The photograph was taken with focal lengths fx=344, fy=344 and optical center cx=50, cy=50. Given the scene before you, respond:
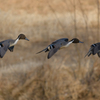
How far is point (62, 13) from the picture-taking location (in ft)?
16.5

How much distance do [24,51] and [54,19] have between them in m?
0.67

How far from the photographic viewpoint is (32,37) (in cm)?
454

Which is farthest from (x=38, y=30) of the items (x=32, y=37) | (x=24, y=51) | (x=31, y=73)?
(x=31, y=73)

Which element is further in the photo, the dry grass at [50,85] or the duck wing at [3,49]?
the dry grass at [50,85]

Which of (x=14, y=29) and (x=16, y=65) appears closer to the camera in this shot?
(x=16, y=65)

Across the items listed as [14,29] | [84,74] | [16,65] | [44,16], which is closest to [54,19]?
[44,16]

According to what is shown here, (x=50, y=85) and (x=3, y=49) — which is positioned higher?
(x=3, y=49)

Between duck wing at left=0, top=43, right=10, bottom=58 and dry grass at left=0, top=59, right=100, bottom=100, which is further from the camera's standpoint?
dry grass at left=0, top=59, right=100, bottom=100

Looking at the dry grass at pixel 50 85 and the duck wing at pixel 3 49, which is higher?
the duck wing at pixel 3 49

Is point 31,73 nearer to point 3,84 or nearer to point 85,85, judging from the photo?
point 3,84

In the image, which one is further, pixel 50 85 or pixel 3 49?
pixel 50 85

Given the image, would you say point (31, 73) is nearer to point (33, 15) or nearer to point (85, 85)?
point (85, 85)

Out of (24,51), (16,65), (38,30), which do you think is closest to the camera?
(16,65)

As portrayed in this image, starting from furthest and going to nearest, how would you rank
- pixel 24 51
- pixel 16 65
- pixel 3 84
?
pixel 24 51 → pixel 16 65 → pixel 3 84
